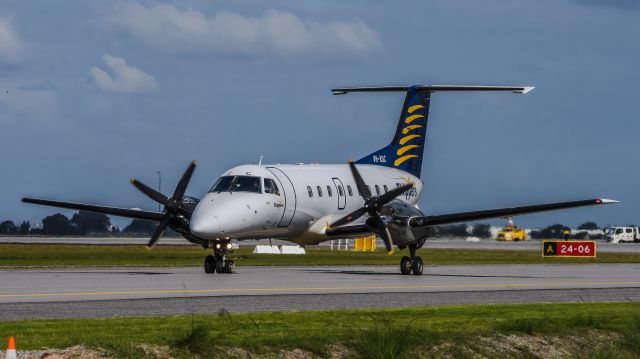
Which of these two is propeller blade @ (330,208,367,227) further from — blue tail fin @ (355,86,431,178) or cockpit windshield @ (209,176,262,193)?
blue tail fin @ (355,86,431,178)

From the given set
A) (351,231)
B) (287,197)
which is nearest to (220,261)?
(287,197)

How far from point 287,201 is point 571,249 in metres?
33.8

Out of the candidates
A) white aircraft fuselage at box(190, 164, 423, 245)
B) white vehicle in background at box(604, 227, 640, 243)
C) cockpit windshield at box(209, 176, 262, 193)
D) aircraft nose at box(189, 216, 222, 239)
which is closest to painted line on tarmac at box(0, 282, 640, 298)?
aircraft nose at box(189, 216, 222, 239)

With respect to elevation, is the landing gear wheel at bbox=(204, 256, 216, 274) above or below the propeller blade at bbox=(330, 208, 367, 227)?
below

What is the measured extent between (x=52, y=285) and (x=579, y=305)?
1462cm

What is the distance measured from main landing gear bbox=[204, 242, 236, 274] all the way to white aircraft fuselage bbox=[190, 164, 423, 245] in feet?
2.30

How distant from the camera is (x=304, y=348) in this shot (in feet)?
60.6

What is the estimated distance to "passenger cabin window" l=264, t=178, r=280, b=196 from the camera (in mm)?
41428

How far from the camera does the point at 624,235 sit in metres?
132

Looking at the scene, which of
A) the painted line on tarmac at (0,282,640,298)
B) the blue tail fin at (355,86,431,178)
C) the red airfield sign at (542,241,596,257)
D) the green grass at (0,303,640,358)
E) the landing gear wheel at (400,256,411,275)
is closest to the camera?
the green grass at (0,303,640,358)

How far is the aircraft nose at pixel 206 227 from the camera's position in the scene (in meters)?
37.4

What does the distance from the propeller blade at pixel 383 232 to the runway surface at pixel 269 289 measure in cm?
115

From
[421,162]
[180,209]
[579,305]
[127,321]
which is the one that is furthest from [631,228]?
[127,321]

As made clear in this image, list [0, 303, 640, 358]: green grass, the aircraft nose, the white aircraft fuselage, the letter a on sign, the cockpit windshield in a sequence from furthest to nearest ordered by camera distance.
Answer: the letter a on sign < the cockpit windshield < the white aircraft fuselage < the aircraft nose < [0, 303, 640, 358]: green grass
